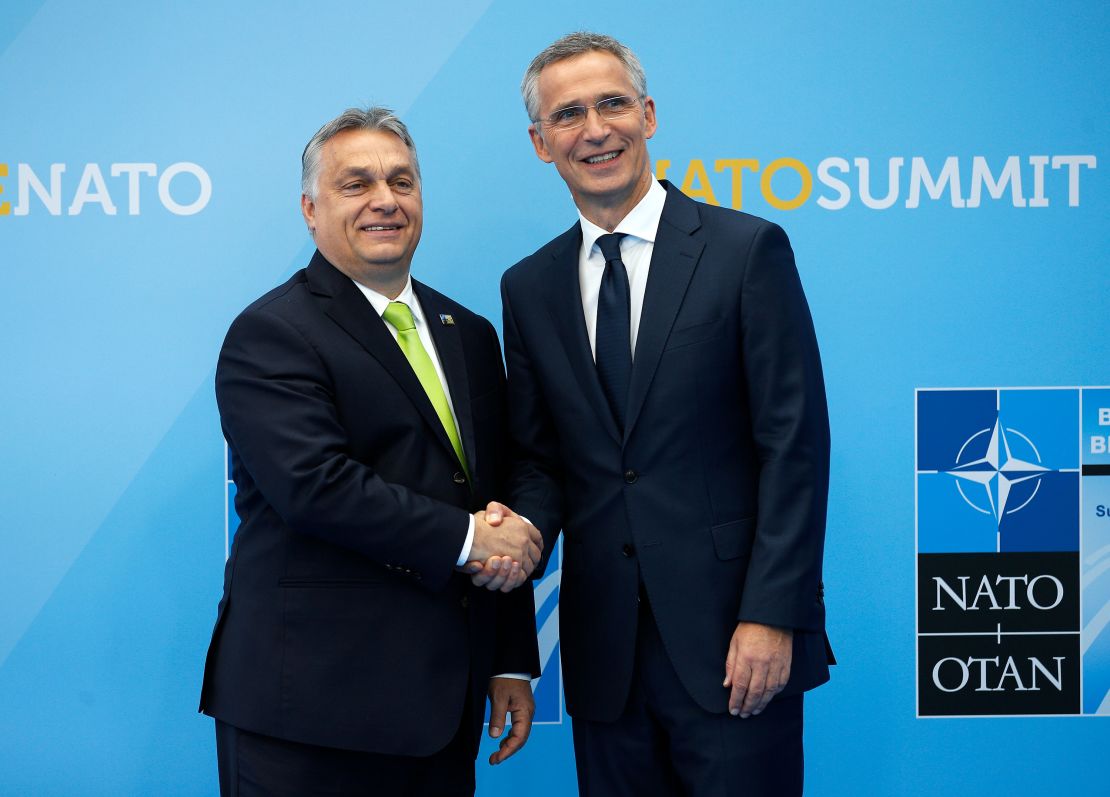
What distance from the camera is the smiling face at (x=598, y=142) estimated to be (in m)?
1.91

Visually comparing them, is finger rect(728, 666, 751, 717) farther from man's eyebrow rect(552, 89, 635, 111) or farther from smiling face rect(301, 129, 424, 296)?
man's eyebrow rect(552, 89, 635, 111)

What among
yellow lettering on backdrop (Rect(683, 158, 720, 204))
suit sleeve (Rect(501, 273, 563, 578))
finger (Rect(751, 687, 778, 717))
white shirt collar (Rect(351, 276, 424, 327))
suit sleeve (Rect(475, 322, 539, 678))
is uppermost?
yellow lettering on backdrop (Rect(683, 158, 720, 204))

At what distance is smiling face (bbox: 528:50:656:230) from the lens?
1.91 meters

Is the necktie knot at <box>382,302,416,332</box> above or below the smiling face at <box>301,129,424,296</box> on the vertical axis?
below

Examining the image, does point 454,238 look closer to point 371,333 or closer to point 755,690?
point 371,333

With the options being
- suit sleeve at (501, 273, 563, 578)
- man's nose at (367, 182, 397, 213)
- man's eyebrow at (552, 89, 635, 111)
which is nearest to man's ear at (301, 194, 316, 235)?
man's nose at (367, 182, 397, 213)

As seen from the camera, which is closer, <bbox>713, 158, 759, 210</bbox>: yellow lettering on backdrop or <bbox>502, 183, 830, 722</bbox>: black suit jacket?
<bbox>502, 183, 830, 722</bbox>: black suit jacket

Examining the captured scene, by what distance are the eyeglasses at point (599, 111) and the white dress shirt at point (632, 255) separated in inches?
6.2

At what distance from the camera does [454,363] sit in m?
1.98

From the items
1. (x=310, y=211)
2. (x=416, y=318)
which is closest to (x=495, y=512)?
(x=416, y=318)

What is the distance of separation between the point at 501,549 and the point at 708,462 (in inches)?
15.8

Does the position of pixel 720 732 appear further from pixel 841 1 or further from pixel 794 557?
pixel 841 1

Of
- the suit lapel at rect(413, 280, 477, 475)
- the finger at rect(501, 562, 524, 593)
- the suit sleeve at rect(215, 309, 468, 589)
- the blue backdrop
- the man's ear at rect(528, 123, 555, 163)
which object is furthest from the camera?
the blue backdrop

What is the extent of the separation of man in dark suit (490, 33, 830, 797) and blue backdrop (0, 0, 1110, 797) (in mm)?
779
